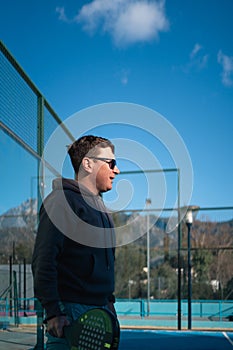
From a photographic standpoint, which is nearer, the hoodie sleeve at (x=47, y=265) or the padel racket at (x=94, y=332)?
the padel racket at (x=94, y=332)

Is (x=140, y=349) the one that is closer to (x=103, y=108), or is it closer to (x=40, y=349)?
(x=40, y=349)

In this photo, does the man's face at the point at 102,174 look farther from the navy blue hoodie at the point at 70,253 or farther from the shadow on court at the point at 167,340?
the shadow on court at the point at 167,340

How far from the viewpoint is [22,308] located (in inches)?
189

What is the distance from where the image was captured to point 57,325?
4.61ft

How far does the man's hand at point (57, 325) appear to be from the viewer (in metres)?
1.40

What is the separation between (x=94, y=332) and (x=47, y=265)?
0.24 metres

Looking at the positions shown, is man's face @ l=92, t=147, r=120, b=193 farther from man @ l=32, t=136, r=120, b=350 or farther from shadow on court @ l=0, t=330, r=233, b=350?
→ shadow on court @ l=0, t=330, r=233, b=350

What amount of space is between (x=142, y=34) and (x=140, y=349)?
6822 mm

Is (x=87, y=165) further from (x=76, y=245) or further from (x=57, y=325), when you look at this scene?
(x=57, y=325)

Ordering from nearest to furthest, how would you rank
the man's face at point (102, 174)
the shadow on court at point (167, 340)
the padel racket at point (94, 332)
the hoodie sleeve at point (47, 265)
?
1. the padel racket at point (94, 332)
2. the hoodie sleeve at point (47, 265)
3. the man's face at point (102, 174)
4. the shadow on court at point (167, 340)

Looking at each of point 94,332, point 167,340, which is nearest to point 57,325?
point 94,332

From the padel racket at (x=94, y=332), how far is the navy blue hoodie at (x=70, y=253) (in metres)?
0.09

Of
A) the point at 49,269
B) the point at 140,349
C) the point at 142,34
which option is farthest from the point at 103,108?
the point at 142,34

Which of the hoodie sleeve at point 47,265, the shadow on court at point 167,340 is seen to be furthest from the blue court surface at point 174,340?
the hoodie sleeve at point 47,265
